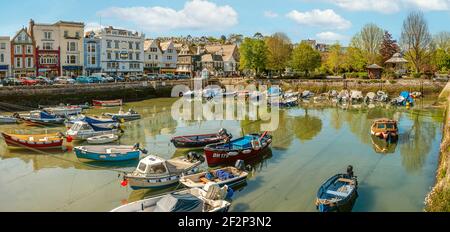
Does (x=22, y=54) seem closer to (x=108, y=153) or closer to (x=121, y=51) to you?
(x=121, y=51)

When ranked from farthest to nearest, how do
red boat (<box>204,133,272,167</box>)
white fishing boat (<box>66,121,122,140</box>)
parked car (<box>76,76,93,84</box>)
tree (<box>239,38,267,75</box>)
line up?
tree (<box>239,38,267,75</box>) → parked car (<box>76,76,93,84</box>) → white fishing boat (<box>66,121,122,140</box>) → red boat (<box>204,133,272,167</box>)

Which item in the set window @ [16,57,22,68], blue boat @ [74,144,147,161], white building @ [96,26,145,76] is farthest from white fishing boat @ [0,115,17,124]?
white building @ [96,26,145,76]

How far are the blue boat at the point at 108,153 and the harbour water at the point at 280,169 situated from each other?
0.48m

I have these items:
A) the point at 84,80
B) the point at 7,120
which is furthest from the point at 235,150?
the point at 84,80

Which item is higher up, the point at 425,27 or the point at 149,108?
the point at 425,27

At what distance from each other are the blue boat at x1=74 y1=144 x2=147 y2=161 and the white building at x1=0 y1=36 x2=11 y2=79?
45.9 metres

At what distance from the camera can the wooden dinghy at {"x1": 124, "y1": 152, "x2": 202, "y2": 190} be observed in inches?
796

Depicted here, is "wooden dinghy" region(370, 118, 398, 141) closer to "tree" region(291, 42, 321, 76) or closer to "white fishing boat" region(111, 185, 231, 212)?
"white fishing boat" region(111, 185, 231, 212)

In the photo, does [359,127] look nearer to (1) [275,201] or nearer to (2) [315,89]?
(1) [275,201]

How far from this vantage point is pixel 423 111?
50.4 metres

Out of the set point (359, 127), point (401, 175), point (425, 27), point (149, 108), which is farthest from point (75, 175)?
point (425, 27)
